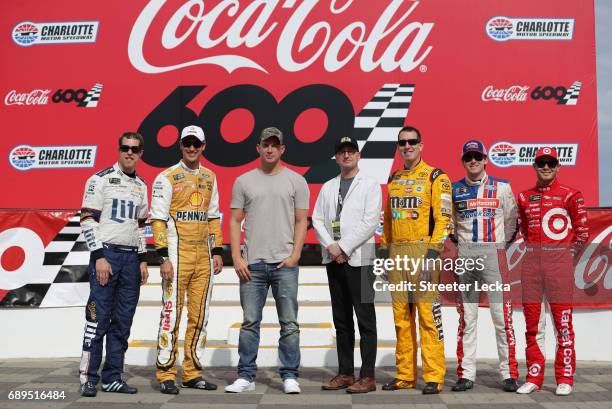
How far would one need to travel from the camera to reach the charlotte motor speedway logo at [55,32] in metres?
8.07

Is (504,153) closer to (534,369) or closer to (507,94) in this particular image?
(507,94)

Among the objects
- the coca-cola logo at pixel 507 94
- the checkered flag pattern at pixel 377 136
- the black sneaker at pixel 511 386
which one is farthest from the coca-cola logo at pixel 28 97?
the black sneaker at pixel 511 386

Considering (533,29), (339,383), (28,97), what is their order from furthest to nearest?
(28,97), (533,29), (339,383)

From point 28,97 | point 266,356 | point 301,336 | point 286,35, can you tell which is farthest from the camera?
point 28,97

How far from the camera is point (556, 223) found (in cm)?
443

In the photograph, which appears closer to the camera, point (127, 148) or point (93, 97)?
point (127, 148)

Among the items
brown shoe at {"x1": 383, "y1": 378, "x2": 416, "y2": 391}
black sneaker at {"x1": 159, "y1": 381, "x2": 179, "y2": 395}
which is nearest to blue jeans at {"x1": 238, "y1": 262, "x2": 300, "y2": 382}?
black sneaker at {"x1": 159, "y1": 381, "x2": 179, "y2": 395}

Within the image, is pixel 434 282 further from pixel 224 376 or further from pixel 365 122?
pixel 365 122

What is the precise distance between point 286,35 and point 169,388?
518 cm

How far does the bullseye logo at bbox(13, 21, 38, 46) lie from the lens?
26.8ft

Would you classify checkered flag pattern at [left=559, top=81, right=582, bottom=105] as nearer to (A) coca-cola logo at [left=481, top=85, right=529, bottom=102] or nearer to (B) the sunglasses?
(A) coca-cola logo at [left=481, top=85, right=529, bottom=102]

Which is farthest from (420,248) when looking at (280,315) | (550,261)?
(280,315)

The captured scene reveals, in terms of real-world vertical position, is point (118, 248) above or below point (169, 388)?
above

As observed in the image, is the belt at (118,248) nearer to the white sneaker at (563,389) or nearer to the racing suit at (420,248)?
the racing suit at (420,248)
